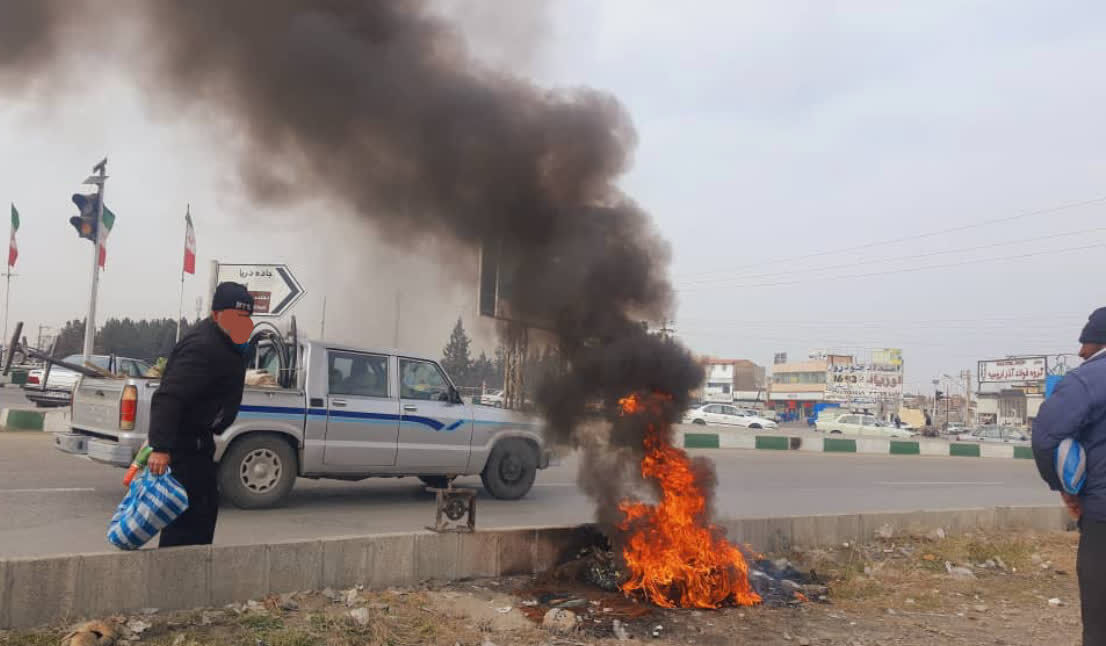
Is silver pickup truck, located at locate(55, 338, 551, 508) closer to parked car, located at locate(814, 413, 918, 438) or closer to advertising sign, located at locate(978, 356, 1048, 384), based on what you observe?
parked car, located at locate(814, 413, 918, 438)

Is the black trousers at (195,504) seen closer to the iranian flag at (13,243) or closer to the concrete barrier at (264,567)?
the concrete barrier at (264,567)

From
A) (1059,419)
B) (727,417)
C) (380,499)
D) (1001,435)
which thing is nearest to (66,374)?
(380,499)

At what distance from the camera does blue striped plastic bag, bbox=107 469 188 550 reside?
4180 millimetres

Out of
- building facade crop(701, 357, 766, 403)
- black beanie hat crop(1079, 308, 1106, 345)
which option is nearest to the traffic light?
black beanie hat crop(1079, 308, 1106, 345)

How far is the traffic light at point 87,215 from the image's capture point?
18188mm

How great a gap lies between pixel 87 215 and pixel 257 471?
45.1ft

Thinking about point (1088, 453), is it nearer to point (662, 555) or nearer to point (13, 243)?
point (662, 555)

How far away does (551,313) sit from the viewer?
602cm

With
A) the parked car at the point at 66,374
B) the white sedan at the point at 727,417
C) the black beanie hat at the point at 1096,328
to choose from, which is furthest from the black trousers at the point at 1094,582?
the white sedan at the point at 727,417

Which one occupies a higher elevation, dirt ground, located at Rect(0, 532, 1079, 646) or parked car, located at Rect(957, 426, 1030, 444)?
parked car, located at Rect(957, 426, 1030, 444)

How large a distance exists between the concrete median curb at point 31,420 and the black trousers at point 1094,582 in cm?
1590

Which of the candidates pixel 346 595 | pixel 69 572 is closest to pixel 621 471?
pixel 346 595

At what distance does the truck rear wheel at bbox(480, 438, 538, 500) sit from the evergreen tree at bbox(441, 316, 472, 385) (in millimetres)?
989

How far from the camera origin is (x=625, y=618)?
4.98m
